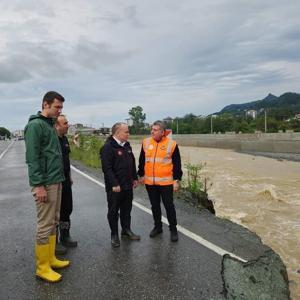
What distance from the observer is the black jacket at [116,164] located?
21.5 feet

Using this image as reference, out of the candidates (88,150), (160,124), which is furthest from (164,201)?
(88,150)

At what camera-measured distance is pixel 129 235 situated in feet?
22.7

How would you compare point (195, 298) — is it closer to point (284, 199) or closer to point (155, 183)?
point (155, 183)

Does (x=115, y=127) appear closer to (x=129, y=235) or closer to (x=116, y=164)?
(x=116, y=164)

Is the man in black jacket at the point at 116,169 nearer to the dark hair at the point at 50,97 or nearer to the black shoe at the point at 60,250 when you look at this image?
the black shoe at the point at 60,250

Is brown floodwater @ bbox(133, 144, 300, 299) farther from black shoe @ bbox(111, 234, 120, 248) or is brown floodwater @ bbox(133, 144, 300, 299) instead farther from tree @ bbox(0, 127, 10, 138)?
tree @ bbox(0, 127, 10, 138)

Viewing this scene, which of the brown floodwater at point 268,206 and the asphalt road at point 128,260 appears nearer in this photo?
the asphalt road at point 128,260

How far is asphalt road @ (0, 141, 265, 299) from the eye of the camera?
4.82 metres

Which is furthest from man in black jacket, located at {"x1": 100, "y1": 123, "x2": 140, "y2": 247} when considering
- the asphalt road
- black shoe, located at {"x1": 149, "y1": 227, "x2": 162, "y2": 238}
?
black shoe, located at {"x1": 149, "y1": 227, "x2": 162, "y2": 238}

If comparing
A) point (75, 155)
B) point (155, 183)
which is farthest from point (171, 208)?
point (75, 155)

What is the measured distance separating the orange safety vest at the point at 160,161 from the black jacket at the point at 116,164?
1.19 ft

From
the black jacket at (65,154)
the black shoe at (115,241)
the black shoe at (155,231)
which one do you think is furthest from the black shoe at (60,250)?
the black shoe at (155,231)

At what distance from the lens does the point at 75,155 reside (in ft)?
91.4

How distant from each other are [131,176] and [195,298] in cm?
254
